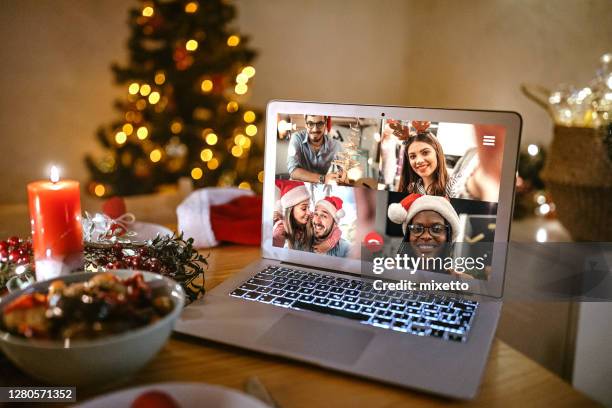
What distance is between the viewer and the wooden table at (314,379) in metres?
0.54

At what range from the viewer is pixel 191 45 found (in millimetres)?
2479

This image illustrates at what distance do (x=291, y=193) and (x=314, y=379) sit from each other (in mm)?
394

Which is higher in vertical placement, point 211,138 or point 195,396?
point 211,138

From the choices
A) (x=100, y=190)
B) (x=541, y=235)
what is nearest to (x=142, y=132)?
(x=100, y=190)

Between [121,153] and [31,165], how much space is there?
694mm

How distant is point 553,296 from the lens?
1.45 metres

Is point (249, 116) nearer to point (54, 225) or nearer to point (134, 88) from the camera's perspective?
point (134, 88)

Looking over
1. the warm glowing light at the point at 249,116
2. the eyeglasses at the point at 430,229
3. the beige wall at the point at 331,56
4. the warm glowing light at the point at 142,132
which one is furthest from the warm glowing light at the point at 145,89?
the eyeglasses at the point at 430,229

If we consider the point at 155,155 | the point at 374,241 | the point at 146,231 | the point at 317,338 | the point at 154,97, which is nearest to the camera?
the point at 317,338

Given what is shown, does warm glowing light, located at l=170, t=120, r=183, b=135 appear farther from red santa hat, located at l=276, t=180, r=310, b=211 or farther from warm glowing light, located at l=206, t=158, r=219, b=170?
red santa hat, located at l=276, t=180, r=310, b=211

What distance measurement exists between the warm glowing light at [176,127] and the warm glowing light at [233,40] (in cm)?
49

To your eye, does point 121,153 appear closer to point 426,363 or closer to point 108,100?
point 108,100

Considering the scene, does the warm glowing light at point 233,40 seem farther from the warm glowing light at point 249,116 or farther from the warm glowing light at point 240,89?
the warm glowing light at point 249,116

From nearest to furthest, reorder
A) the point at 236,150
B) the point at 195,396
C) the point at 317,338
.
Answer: the point at 195,396, the point at 317,338, the point at 236,150
